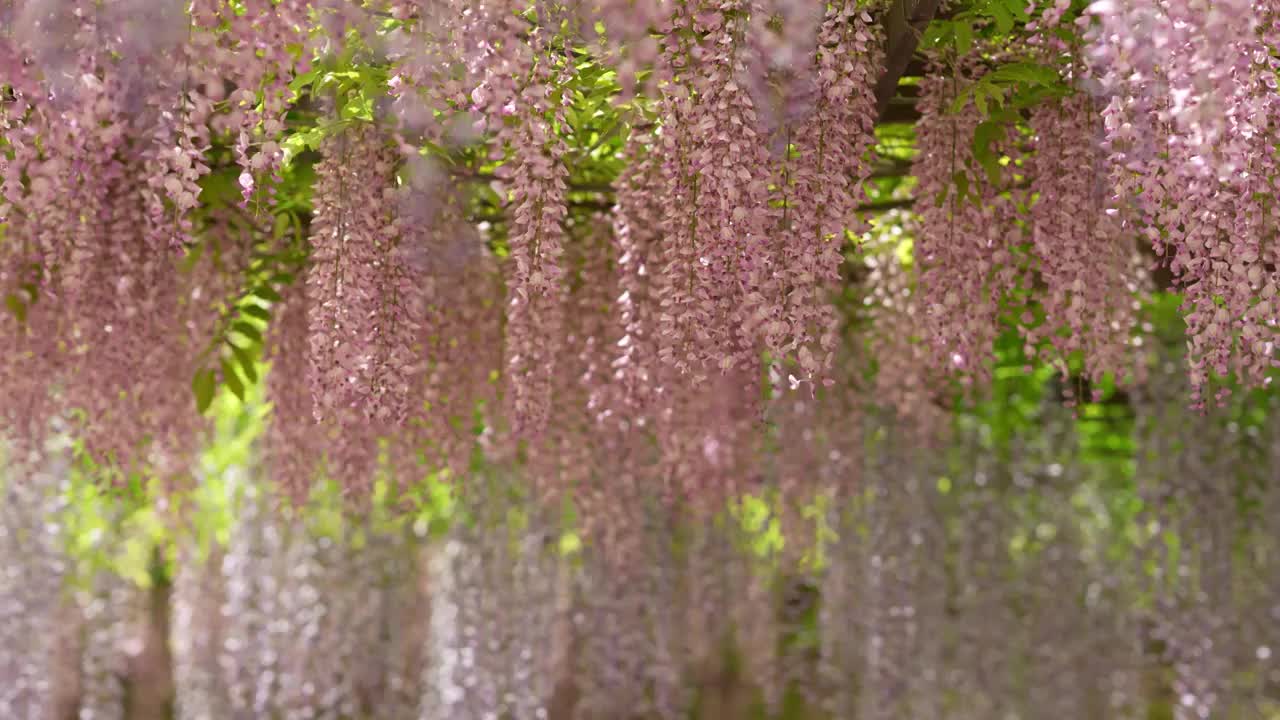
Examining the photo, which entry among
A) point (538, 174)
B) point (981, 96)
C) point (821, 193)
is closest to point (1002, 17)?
point (981, 96)

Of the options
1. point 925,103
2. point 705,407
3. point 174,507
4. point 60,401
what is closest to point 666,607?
point 705,407

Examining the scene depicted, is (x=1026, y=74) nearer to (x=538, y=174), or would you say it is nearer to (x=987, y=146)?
(x=987, y=146)

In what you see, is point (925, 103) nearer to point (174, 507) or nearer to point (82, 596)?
point (174, 507)

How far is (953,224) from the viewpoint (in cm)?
424

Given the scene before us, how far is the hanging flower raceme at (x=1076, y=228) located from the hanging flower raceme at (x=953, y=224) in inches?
5.6

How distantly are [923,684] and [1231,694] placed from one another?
1612mm

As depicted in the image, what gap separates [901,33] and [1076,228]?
843 millimetres

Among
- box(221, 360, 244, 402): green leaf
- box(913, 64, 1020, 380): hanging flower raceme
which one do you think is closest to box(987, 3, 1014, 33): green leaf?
box(913, 64, 1020, 380): hanging flower raceme

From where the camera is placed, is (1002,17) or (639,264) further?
(639,264)

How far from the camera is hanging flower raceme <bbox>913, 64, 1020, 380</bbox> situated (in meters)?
4.14

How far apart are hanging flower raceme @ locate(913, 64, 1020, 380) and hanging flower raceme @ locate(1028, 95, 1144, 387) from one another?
143 millimetres

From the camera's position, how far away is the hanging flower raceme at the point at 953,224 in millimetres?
4141

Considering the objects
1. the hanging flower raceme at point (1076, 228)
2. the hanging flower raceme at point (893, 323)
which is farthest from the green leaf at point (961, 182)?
the hanging flower raceme at point (893, 323)

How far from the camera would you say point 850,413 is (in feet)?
25.0
